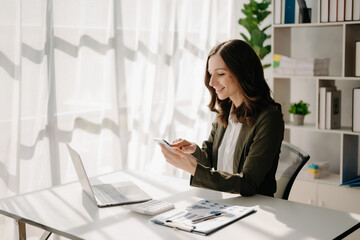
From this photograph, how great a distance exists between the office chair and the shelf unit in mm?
1484

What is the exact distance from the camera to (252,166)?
2162mm

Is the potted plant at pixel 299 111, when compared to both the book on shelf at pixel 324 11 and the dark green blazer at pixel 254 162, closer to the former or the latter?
the book on shelf at pixel 324 11

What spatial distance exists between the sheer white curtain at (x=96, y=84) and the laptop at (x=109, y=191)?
2.52 ft

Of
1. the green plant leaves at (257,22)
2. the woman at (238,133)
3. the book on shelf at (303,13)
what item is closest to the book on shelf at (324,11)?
the book on shelf at (303,13)

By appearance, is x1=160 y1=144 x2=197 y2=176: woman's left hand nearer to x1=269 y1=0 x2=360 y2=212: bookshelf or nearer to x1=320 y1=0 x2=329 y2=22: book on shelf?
x1=269 y1=0 x2=360 y2=212: bookshelf

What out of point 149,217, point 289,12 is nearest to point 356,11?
point 289,12

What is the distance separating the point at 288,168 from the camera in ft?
7.61

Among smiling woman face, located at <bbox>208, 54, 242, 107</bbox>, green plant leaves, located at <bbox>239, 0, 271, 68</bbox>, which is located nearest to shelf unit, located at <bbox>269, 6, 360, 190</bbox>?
green plant leaves, located at <bbox>239, 0, 271, 68</bbox>

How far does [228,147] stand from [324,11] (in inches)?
67.8

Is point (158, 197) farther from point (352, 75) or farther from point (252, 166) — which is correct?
point (352, 75)

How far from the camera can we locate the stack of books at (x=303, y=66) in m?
3.80

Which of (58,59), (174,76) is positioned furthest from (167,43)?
(58,59)

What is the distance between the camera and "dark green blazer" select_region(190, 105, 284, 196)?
209cm

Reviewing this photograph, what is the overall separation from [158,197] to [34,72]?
3.93 feet
